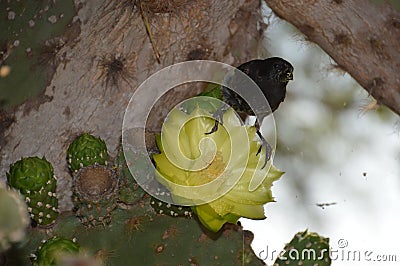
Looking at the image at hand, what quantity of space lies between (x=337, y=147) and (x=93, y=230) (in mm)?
740

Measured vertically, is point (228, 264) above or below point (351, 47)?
below

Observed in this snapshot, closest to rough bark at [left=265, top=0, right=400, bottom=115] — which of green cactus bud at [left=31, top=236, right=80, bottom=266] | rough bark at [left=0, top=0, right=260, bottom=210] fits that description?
rough bark at [left=0, top=0, right=260, bottom=210]

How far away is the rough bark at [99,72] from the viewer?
1078mm

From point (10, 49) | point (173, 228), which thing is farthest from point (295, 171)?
point (10, 49)

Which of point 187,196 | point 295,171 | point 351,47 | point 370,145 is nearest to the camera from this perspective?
point 187,196

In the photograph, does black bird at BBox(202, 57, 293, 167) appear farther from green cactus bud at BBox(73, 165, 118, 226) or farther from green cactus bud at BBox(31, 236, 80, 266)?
green cactus bud at BBox(31, 236, 80, 266)

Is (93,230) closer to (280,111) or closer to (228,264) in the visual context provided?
(228,264)

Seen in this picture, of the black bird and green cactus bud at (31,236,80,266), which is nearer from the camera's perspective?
green cactus bud at (31,236,80,266)

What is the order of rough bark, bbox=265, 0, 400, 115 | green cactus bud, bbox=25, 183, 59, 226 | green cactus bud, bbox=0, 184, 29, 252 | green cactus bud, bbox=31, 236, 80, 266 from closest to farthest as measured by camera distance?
green cactus bud, bbox=0, 184, 29, 252, green cactus bud, bbox=31, 236, 80, 266, green cactus bud, bbox=25, 183, 59, 226, rough bark, bbox=265, 0, 400, 115

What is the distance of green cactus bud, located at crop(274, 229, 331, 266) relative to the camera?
1036 mm

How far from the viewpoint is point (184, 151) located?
0.95 meters

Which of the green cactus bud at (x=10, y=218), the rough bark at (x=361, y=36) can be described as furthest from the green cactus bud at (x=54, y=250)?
the rough bark at (x=361, y=36)

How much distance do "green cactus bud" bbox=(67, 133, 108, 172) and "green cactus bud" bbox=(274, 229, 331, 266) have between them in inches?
13.5
